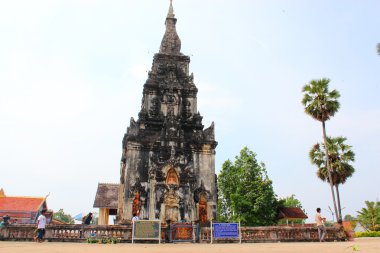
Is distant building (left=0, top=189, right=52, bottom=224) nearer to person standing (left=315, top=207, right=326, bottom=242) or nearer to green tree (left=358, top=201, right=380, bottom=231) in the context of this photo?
person standing (left=315, top=207, right=326, bottom=242)

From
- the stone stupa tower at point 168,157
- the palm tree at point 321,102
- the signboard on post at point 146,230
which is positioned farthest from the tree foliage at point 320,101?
the signboard on post at point 146,230

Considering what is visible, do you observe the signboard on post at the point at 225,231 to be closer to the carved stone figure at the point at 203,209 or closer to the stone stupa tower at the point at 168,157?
the stone stupa tower at the point at 168,157

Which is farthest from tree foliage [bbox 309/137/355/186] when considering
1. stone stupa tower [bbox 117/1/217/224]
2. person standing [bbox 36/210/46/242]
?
person standing [bbox 36/210/46/242]

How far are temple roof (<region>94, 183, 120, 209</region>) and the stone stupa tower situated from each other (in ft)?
22.9

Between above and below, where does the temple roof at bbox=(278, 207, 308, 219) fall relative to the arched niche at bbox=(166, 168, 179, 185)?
below

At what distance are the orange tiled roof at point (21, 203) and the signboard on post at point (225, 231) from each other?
26390 millimetres

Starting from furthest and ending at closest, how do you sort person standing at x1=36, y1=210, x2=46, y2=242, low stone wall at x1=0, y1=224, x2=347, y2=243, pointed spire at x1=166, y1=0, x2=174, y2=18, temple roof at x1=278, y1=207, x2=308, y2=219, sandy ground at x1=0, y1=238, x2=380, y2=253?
temple roof at x1=278, y1=207, x2=308, y2=219 → pointed spire at x1=166, y1=0, x2=174, y2=18 → low stone wall at x1=0, y1=224, x2=347, y2=243 → person standing at x1=36, y1=210, x2=46, y2=242 → sandy ground at x1=0, y1=238, x2=380, y2=253

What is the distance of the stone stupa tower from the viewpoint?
70.6ft

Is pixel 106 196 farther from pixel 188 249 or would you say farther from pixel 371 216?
pixel 371 216

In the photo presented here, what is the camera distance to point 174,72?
2717 centimetres

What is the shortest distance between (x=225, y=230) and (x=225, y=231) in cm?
5

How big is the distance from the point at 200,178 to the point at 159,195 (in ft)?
10.7

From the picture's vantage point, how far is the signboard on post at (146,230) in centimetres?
1397

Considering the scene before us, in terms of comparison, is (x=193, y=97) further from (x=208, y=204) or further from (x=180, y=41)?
(x=208, y=204)
